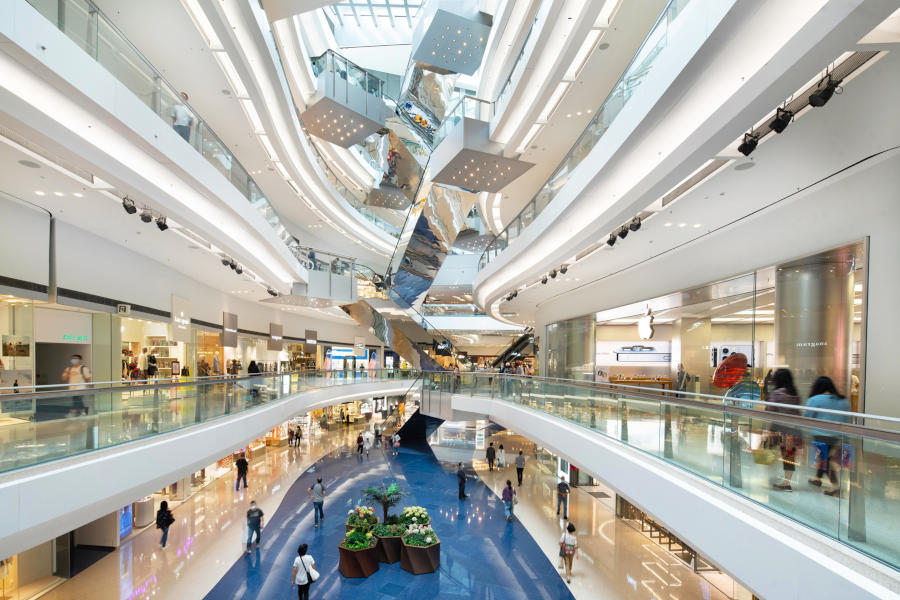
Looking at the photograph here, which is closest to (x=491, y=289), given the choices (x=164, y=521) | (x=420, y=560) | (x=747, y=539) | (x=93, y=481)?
(x=420, y=560)

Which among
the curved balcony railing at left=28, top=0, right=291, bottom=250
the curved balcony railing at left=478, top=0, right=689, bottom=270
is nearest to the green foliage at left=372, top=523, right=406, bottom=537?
the curved balcony railing at left=478, top=0, right=689, bottom=270

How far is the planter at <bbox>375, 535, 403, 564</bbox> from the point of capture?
34.2ft

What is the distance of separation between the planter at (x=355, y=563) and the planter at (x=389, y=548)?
58 cm

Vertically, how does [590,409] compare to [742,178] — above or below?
below

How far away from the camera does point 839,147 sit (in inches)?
191

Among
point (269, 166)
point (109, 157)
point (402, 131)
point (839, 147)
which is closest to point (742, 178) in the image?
point (839, 147)

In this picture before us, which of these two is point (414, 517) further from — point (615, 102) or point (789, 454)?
point (615, 102)

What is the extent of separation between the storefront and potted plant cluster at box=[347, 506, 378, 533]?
744 centimetres

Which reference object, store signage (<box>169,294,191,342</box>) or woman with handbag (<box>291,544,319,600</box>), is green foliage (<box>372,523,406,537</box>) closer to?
woman with handbag (<box>291,544,319,600</box>)

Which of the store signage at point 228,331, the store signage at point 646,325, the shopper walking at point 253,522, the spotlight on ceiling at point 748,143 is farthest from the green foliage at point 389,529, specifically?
the spotlight on ceiling at point 748,143

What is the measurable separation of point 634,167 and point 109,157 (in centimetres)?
627

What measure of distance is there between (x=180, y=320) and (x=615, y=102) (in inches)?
476

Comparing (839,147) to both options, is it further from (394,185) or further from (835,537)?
(394,185)

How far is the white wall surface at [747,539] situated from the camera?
9.21ft
